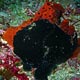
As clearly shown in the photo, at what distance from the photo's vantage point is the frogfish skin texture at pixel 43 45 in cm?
418

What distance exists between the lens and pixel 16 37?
428 cm

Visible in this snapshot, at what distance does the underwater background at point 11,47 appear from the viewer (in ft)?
14.6

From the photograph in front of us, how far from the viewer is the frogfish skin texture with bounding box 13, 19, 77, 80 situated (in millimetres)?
4176

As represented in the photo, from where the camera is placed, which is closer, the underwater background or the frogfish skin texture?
the frogfish skin texture

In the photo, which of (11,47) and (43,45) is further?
(11,47)

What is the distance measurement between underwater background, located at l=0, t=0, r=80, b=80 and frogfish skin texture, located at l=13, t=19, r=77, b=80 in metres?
0.24

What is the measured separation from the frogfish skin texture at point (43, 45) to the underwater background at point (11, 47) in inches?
9.5

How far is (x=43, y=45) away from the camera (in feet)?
13.7

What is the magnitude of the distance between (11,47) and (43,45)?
1.14 m

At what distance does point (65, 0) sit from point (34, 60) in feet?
15.2

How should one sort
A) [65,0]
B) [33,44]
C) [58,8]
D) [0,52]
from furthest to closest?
[65,0]
[0,52]
[58,8]
[33,44]

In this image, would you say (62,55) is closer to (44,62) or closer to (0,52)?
(44,62)

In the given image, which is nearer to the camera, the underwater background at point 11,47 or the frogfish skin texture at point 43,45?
the frogfish skin texture at point 43,45

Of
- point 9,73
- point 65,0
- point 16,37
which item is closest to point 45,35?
point 16,37
